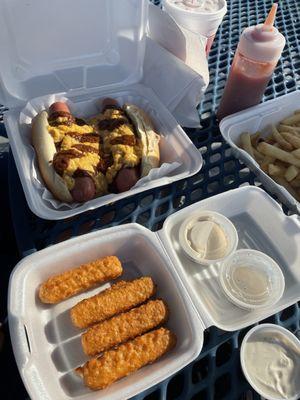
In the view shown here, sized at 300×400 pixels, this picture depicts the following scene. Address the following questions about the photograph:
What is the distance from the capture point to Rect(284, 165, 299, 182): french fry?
1573 millimetres

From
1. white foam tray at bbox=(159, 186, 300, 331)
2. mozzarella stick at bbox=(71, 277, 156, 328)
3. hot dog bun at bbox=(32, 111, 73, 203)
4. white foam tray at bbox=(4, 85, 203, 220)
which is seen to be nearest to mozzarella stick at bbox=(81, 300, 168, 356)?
mozzarella stick at bbox=(71, 277, 156, 328)

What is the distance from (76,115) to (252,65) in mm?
844

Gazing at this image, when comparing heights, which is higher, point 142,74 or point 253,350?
point 142,74

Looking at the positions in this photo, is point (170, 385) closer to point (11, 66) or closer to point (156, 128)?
point (156, 128)

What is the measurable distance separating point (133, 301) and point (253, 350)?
0.40 metres

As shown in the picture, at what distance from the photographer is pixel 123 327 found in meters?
1.15

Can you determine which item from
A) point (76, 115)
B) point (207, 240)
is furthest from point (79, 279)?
point (76, 115)

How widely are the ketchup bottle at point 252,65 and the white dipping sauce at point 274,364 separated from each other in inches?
43.1

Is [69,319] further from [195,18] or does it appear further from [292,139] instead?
[195,18]

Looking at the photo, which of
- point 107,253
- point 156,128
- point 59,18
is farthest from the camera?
point 156,128

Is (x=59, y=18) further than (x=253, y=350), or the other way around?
(x=59, y=18)

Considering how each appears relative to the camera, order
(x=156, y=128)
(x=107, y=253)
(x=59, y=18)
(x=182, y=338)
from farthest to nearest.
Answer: (x=156, y=128)
(x=59, y=18)
(x=107, y=253)
(x=182, y=338)

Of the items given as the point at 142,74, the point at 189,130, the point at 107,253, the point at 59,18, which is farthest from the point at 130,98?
Result: the point at 107,253

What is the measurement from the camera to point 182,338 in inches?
44.6
